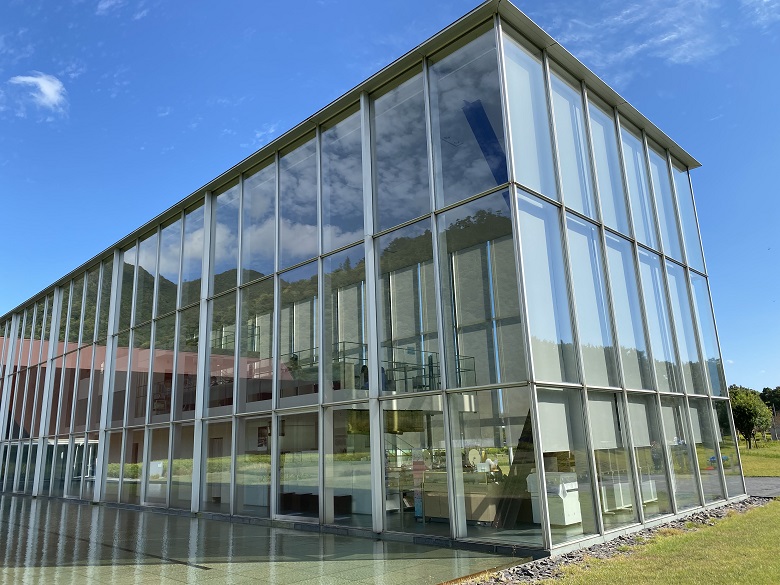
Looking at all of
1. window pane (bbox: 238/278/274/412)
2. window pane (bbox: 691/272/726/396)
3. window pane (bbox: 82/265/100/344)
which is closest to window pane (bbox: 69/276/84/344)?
window pane (bbox: 82/265/100/344)

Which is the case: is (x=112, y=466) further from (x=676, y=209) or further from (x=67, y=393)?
(x=676, y=209)

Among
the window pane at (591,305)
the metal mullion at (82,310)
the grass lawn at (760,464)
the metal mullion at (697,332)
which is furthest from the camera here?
the metal mullion at (82,310)

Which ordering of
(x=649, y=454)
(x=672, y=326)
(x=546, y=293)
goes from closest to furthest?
(x=546, y=293)
(x=649, y=454)
(x=672, y=326)

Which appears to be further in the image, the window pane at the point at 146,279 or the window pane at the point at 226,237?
the window pane at the point at 146,279

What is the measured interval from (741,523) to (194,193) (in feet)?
49.0

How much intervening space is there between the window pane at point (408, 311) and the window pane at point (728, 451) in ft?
25.6

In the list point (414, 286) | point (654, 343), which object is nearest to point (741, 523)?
point (654, 343)

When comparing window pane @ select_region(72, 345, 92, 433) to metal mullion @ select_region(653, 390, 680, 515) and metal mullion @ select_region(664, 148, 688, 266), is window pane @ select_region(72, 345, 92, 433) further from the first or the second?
metal mullion @ select_region(664, 148, 688, 266)

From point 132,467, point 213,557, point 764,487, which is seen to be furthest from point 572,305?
point 132,467

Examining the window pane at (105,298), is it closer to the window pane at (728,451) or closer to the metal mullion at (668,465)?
the metal mullion at (668,465)

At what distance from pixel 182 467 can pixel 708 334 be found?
13.7 meters

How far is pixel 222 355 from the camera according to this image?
1422 centimetres

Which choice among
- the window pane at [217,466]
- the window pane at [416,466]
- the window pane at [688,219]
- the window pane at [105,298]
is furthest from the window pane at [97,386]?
the window pane at [688,219]

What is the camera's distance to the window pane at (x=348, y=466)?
10219 mm
